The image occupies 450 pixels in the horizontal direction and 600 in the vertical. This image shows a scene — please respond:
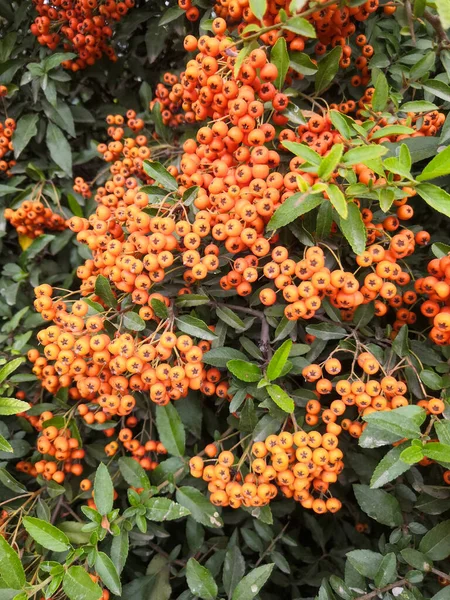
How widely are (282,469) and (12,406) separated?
125 centimetres

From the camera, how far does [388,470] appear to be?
1749 mm

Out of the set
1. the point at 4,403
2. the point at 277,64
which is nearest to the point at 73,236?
the point at 4,403

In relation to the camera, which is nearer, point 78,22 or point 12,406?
point 12,406

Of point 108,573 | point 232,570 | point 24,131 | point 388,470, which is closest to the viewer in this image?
point 388,470

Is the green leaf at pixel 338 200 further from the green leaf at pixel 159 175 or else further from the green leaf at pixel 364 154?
the green leaf at pixel 159 175

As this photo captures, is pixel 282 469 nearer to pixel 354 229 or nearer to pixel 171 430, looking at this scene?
pixel 171 430

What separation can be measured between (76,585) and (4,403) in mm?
840

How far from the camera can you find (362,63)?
7.81 feet

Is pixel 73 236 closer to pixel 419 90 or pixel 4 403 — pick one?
pixel 4 403

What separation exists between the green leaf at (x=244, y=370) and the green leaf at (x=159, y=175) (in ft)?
2.68

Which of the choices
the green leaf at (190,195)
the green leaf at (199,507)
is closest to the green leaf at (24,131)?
the green leaf at (190,195)

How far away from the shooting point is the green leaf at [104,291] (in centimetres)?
195

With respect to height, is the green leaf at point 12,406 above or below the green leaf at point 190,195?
below

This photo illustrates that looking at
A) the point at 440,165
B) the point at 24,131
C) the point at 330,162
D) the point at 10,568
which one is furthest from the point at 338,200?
the point at 24,131
